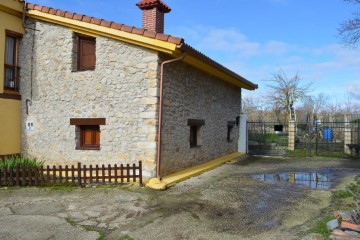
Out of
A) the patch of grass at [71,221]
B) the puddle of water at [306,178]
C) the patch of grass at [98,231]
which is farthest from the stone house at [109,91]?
the patch of grass at [98,231]

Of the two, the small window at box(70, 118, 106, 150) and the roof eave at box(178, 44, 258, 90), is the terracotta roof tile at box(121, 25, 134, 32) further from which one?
the small window at box(70, 118, 106, 150)

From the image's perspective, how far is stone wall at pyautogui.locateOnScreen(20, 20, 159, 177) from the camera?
8070 millimetres

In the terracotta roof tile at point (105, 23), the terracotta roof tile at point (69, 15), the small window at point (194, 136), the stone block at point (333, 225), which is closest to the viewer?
the stone block at point (333, 225)

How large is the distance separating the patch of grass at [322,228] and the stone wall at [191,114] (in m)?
4.20

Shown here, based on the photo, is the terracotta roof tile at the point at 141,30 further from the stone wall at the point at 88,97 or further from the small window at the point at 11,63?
the small window at the point at 11,63

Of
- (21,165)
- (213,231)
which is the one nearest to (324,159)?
(213,231)

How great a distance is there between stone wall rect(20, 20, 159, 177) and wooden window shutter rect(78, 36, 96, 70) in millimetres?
243

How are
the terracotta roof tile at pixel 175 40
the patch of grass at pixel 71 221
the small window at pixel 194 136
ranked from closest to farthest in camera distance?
1. the patch of grass at pixel 71 221
2. the terracotta roof tile at pixel 175 40
3. the small window at pixel 194 136

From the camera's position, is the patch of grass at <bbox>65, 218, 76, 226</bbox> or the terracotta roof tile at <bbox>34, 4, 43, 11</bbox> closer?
the patch of grass at <bbox>65, 218, 76, 226</bbox>

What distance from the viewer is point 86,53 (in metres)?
9.14

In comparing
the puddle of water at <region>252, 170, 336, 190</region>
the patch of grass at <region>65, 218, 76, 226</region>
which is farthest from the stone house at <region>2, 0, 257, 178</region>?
the patch of grass at <region>65, 218, 76, 226</region>

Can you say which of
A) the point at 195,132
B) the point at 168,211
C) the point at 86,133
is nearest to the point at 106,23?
the point at 86,133

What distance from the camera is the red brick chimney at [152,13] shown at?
383 inches

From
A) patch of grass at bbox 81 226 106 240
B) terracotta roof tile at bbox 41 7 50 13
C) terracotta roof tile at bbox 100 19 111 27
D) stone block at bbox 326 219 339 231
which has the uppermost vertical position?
terracotta roof tile at bbox 41 7 50 13
